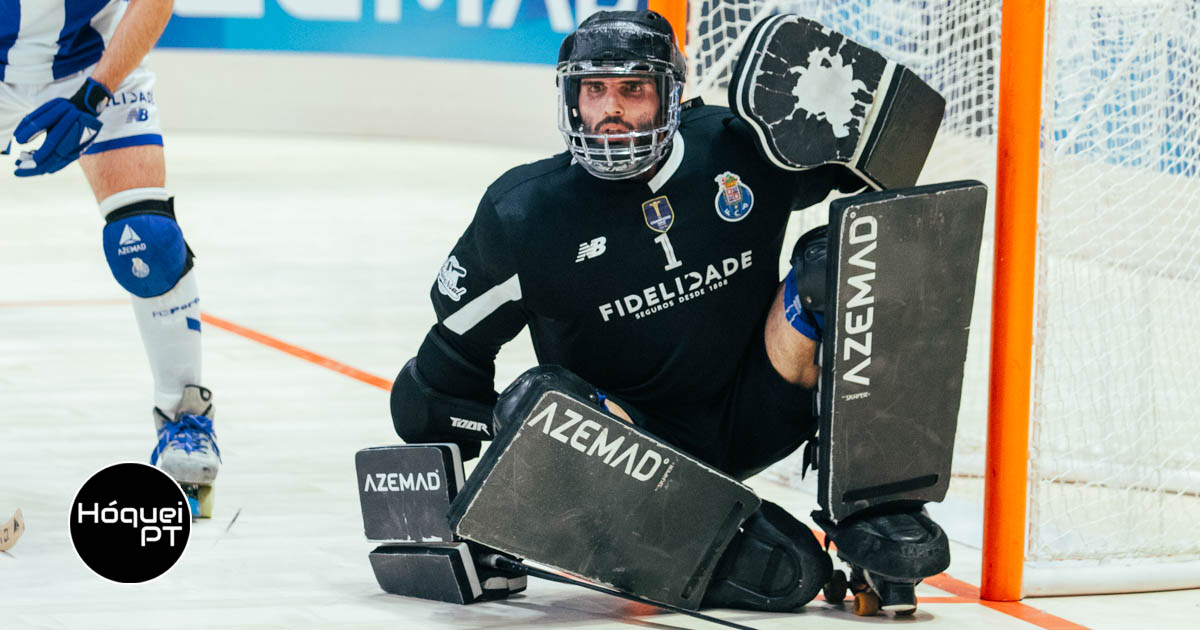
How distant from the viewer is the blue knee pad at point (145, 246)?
2920 mm

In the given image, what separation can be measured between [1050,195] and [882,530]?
602mm

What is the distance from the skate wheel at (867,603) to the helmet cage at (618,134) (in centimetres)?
73

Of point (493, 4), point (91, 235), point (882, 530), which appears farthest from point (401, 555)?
point (493, 4)

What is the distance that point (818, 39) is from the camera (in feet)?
7.80

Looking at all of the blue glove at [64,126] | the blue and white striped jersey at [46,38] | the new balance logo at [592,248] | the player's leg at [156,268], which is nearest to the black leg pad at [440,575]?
the new balance logo at [592,248]

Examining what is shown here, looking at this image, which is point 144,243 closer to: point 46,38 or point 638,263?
point 46,38

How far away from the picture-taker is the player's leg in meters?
2.93

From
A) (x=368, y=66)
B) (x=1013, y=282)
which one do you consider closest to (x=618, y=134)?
(x=1013, y=282)

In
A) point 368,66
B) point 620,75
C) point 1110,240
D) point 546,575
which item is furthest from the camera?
point 368,66

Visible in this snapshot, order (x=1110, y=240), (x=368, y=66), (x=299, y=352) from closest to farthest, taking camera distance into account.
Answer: (x=1110, y=240) → (x=299, y=352) → (x=368, y=66)

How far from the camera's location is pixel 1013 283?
7.94ft

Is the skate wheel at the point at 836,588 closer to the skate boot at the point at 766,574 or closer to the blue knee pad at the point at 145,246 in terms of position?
the skate boot at the point at 766,574

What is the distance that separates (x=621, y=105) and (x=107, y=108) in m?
1.12

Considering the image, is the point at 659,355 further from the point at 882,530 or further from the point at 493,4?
the point at 493,4
